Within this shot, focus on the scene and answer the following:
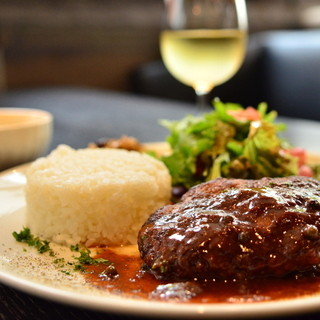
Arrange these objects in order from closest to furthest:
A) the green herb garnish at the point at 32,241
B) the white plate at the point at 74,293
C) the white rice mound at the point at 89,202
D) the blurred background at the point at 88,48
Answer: the white plate at the point at 74,293, the green herb garnish at the point at 32,241, the white rice mound at the point at 89,202, the blurred background at the point at 88,48

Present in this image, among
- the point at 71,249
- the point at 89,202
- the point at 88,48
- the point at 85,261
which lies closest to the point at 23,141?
the point at 89,202

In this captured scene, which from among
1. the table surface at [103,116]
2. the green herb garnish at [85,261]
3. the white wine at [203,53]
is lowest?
the table surface at [103,116]

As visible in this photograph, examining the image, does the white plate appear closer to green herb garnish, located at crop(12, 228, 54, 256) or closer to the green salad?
green herb garnish, located at crop(12, 228, 54, 256)

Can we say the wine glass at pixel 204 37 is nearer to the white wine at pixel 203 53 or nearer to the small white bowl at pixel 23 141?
the white wine at pixel 203 53

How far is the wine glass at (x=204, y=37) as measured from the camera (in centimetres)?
284

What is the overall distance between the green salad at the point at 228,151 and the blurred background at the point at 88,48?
420 cm

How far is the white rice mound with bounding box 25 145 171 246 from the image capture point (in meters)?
1.81

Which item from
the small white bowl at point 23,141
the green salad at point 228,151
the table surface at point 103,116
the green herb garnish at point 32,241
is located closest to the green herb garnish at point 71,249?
the green herb garnish at point 32,241

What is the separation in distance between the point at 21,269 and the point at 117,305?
448 mm

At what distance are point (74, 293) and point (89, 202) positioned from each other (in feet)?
2.22

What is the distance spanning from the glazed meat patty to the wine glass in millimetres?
1618

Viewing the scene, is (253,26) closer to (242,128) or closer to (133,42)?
(133,42)

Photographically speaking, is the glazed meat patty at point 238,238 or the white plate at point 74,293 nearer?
the white plate at point 74,293

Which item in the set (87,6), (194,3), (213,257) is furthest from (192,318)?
(87,6)
